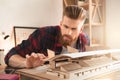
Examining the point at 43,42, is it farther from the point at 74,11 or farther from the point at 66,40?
the point at 74,11

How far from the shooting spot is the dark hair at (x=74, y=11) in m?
1.10

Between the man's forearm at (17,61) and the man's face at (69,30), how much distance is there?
31 cm

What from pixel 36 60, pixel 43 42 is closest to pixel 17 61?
pixel 36 60

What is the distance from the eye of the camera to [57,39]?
1.29 m

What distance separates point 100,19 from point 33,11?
1.02 meters

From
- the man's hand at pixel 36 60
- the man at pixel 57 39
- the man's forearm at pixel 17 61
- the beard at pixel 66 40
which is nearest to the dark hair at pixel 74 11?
the man at pixel 57 39

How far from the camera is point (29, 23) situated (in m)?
2.35

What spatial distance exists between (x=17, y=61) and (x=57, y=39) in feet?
1.43

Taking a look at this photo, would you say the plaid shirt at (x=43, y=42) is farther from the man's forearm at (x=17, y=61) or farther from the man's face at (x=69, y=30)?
the man's forearm at (x=17, y=61)

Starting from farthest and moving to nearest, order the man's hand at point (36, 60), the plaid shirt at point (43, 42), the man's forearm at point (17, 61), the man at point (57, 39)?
the plaid shirt at point (43, 42), the man at point (57, 39), the man's forearm at point (17, 61), the man's hand at point (36, 60)

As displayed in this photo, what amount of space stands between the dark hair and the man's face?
32 millimetres

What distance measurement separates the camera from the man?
42.6 inches

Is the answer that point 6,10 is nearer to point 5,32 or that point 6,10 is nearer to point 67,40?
point 5,32

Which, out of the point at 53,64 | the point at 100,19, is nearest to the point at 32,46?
the point at 53,64
